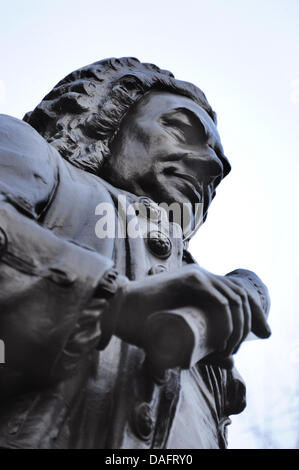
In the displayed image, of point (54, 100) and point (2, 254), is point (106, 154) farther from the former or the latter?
point (2, 254)

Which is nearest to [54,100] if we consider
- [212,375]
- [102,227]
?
[102,227]

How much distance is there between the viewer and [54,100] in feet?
16.1

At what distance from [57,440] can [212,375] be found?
4.05 ft

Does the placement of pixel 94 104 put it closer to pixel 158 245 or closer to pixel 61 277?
pixel 158 245

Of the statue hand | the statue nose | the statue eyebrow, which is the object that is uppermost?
the statue eyebrow

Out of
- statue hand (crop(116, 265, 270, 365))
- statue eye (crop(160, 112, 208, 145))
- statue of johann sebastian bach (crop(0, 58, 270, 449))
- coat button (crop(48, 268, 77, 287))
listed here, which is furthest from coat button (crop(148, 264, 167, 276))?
Answer: statue eye (crop(160, 112, 208, 145))

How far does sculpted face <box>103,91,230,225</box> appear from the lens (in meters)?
4.43

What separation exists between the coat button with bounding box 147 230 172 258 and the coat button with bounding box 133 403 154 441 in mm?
997

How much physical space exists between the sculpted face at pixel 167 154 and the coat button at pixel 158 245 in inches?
27.9

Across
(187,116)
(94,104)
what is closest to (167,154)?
(187,116)

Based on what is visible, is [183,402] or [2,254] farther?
[183,402]

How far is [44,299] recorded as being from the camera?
2.52 m

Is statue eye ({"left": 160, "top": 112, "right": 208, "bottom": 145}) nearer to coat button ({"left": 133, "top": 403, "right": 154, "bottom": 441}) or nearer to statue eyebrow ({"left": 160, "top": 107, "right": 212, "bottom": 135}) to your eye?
statue eyebrow ({"left": 160, "top": 107, "right": 212, "bottom": 135})

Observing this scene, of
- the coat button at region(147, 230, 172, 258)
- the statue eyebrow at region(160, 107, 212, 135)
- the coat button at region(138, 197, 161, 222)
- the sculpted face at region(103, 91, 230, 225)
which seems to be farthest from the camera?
the statue eyebrow at region(160, 107, 212, 135)
